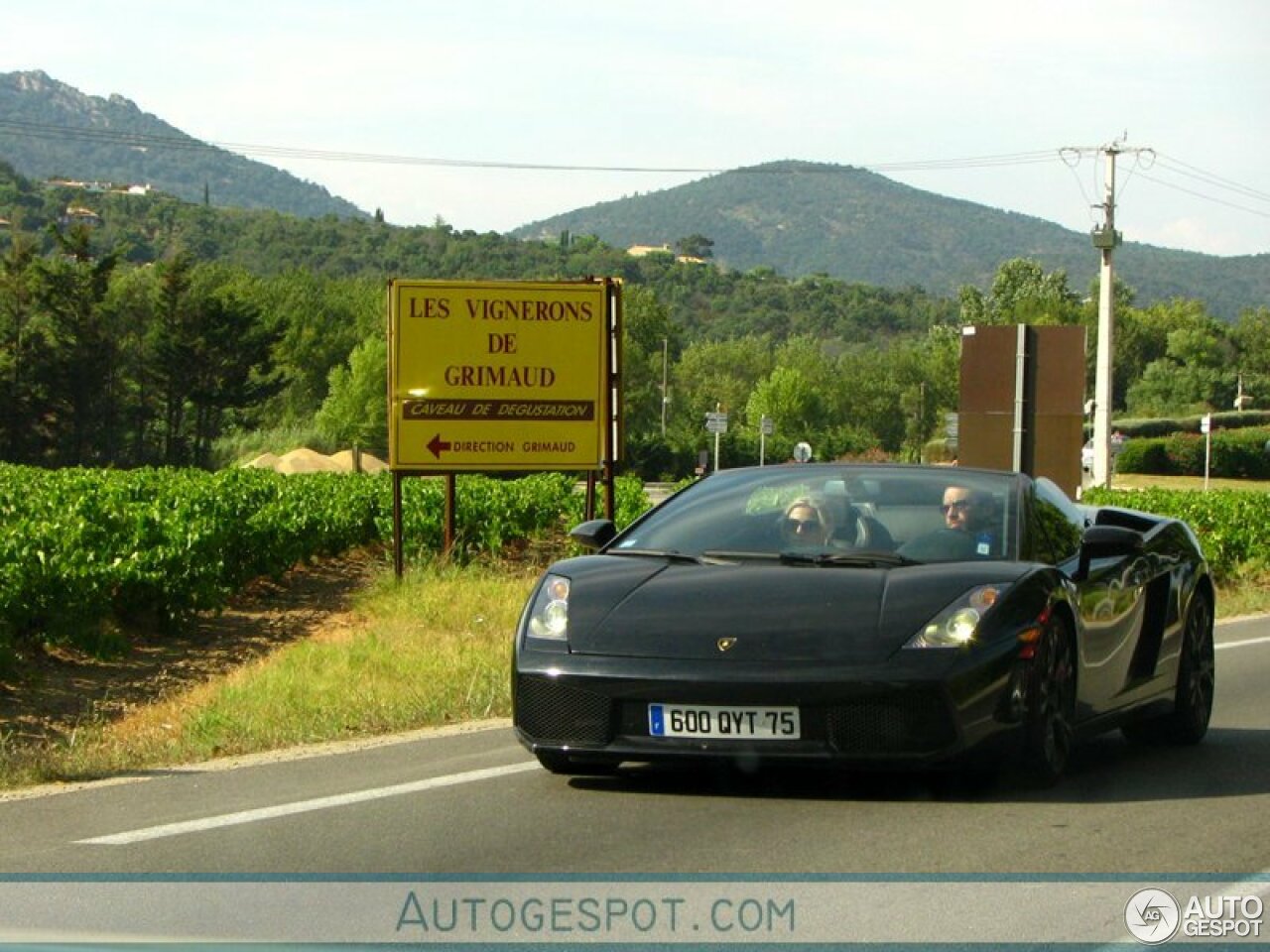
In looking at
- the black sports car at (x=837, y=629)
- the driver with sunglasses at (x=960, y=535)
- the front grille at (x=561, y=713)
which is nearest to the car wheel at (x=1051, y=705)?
the black sports car at (x=837, y=629)

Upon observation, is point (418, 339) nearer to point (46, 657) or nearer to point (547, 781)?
point (46, 657)

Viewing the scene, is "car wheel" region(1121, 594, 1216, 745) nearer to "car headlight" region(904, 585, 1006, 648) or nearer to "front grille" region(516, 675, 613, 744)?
"car headlight" region(904, 585, 1006, 648)

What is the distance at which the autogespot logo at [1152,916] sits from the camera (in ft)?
17.4

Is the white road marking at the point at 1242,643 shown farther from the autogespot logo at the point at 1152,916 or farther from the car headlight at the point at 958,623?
the autogespot logo at the point at 1152,916

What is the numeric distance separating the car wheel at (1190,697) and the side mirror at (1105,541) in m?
1.11

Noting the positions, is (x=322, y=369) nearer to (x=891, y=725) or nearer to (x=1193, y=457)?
(x=1193, y=457)

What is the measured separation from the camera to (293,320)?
128000 millimetres

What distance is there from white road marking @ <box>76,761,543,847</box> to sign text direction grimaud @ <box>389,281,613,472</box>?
10.7 m

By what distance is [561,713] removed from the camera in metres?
7.06

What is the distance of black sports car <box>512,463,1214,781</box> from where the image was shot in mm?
6768

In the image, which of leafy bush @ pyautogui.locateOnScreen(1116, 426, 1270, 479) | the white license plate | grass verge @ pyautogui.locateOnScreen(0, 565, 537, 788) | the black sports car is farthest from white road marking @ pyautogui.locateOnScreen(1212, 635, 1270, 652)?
leafy bush @ pyautogui.locateOnScreen(1116, 426, 1270, 479)

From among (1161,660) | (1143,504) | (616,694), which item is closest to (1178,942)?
(616,694)

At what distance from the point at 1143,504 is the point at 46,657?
1557cm

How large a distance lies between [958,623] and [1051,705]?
67cm
